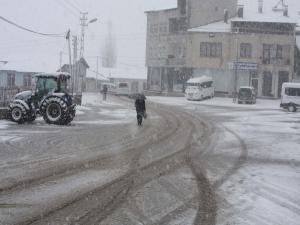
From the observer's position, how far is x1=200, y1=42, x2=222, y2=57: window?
59.2 m

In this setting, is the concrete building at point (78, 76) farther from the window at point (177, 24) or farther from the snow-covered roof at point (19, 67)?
the window at point (177, 24)

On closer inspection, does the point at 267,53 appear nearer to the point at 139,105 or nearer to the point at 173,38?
the point at 173,38

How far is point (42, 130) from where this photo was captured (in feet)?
64.7

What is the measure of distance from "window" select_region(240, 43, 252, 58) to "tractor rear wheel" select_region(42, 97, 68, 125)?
3996 cm

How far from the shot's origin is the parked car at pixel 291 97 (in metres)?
40.6

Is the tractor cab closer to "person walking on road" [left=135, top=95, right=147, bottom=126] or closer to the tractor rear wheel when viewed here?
the tractor rear wheel

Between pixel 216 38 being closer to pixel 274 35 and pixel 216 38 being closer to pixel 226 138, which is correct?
pixel 274 35

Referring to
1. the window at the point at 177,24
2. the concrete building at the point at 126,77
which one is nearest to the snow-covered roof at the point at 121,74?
the concrete building at the point at 126,77

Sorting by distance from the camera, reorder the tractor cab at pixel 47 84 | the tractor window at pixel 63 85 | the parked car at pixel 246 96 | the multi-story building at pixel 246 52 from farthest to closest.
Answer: the multi-story building at pixel 246 52
the parked car at pixel 246 96
the tractor window at pixel 63 85
the tractor cab at pixel 47 84

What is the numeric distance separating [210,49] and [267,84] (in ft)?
25.7

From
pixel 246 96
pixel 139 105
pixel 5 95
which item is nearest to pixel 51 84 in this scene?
pixel 139 105

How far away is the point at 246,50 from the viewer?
193ft

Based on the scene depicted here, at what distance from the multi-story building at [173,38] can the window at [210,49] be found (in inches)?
110

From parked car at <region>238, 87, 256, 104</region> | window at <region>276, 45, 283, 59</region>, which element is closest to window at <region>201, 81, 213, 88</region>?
parked car at <region>238, 87, 256, 104</region>
